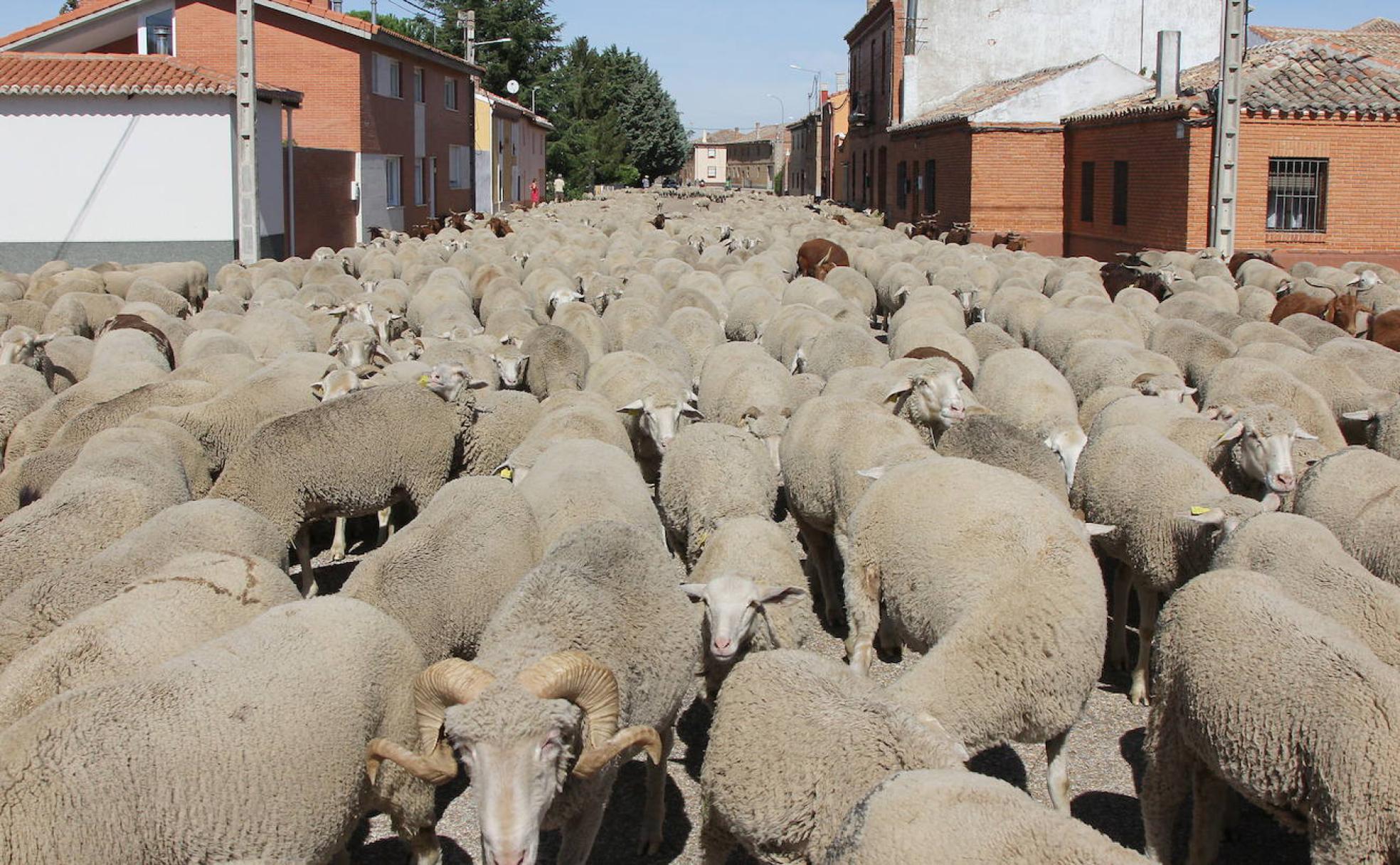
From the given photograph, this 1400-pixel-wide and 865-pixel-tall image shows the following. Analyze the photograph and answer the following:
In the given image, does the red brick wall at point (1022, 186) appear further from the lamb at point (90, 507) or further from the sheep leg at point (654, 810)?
the sheep leg at point (654, 810)

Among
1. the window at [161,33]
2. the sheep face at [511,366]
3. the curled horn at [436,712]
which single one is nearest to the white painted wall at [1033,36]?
the window at [161,33]

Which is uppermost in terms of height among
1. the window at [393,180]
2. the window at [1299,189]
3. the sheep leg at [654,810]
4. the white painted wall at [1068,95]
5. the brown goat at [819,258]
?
the white painted wall at [1068,95]

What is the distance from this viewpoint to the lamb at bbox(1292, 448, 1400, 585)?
618 centimetres

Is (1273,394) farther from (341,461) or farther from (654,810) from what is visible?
(341,461)

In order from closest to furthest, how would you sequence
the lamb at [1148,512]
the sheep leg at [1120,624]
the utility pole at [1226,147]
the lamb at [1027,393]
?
the lamb at [1148,512], the sheep leg at [1120,624], the lamb at [1027,393], the utility pole at [1226,147]

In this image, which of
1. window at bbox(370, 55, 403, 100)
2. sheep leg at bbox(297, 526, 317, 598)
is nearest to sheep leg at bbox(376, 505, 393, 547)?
sheep leg at bbox(297, 526, 317, 598)

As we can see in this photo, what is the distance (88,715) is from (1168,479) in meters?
5.23

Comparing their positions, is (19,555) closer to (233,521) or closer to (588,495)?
(233,521)

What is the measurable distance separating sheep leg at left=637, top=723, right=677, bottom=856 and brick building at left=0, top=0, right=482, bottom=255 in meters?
23.2

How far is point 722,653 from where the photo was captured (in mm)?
5188

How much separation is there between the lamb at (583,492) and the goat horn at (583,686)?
71.0 inches

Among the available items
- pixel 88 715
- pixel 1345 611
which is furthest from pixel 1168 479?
pixel 88 715

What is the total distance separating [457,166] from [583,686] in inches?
1702

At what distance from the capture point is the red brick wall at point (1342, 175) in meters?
22.7
